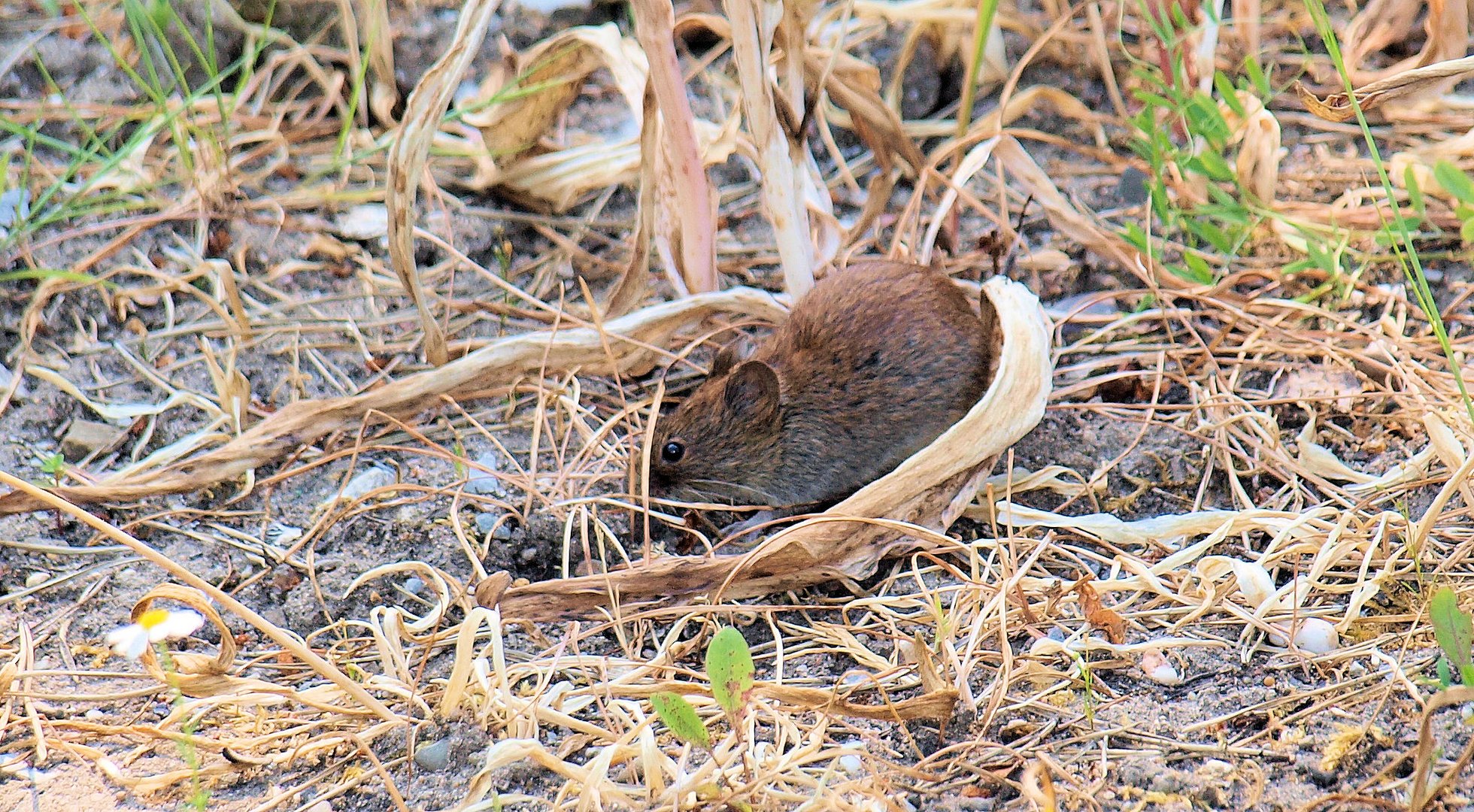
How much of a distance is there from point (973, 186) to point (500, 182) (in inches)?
63.9

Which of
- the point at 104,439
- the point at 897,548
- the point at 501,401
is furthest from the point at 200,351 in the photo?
the point at 897,548

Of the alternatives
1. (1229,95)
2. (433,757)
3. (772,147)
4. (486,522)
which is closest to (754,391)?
(772,147)

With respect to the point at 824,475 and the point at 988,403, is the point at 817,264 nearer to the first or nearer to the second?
the point at 824,475

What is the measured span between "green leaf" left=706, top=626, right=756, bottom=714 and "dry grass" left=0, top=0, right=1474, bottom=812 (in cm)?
13

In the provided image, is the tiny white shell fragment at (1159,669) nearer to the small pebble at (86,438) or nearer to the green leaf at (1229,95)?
the green leaf at (1229,95)

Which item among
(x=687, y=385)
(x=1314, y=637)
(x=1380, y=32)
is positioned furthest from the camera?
(x=1380, y=32)

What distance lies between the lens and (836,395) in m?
3.39

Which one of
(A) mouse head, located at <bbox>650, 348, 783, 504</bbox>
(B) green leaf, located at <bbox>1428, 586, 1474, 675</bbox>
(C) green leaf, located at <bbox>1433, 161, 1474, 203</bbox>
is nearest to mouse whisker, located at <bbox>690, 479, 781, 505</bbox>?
(A) mouse head, located at <bbox>650, 348, 783, 504</bbox>

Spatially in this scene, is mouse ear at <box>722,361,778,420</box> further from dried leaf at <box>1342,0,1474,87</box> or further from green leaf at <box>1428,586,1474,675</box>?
→ dried leaf at <box>1342,0,1474,87</box>

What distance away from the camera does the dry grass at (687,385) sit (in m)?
2.20

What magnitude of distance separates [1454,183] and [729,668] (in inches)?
94.7

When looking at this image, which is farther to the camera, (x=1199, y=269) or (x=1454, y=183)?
(x=1199, y=269)

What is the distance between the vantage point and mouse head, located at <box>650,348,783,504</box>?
324 cm

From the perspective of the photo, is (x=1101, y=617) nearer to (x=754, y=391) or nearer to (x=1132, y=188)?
(x=754, y=391)
